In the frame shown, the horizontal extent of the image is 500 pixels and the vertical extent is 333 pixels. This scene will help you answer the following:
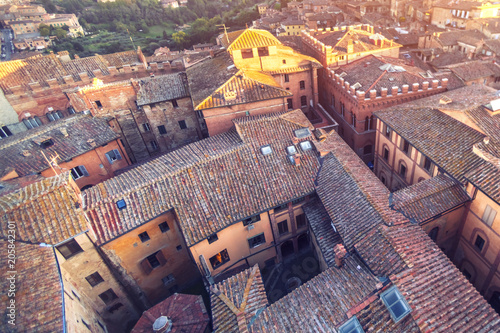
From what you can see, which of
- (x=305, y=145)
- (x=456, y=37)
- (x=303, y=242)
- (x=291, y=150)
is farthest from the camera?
(x=456, y=37)

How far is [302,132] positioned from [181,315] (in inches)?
784

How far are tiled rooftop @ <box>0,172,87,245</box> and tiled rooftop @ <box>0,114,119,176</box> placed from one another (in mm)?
Answer: 12327

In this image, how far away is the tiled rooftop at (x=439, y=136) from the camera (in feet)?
Answer: 73.6

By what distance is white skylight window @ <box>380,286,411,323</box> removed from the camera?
48.4 feet

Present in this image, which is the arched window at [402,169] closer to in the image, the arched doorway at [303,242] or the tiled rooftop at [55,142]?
the arched doorway at [303,242]

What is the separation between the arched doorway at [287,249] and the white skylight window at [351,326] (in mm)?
13966

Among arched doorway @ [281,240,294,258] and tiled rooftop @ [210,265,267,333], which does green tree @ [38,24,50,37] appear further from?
tiled rooftop @ [210,265,267,333]

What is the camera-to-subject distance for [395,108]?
30.8m

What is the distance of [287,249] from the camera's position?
97.5 feet

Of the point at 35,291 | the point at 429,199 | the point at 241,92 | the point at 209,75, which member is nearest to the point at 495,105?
the point at 429,199

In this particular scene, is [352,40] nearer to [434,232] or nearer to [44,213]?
[434,232]

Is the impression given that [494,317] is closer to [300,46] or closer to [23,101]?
[300,46]

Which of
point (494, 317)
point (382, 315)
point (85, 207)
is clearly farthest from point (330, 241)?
point (85, 207)

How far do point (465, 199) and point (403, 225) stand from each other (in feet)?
22.6
